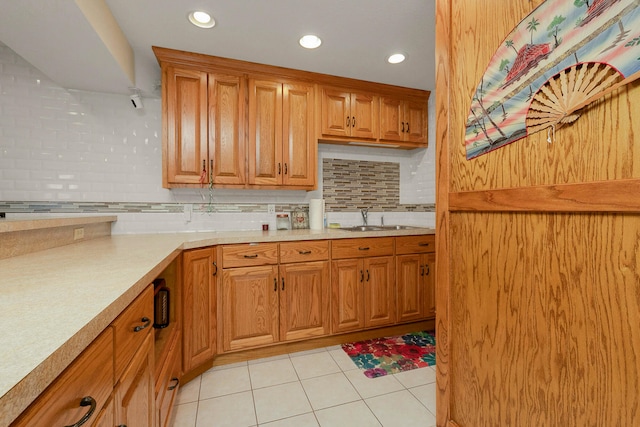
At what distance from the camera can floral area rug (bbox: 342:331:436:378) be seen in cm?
201

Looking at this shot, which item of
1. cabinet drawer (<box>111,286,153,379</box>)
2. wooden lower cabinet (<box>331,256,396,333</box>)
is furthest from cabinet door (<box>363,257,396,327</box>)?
cabinet drawer (<box>111,286,153,379</box>)

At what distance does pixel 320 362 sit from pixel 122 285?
166 centimetres

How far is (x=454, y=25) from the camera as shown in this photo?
1.20 m

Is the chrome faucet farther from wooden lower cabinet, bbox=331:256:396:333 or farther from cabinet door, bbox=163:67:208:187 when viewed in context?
cabinet door, bbox=163:67:208:187

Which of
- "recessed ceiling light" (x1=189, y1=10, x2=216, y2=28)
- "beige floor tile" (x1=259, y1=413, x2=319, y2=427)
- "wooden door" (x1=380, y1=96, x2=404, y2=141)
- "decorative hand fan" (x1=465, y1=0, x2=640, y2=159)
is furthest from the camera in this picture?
"wooden door" (x1=380, y1=96, x2=404, y2=141)

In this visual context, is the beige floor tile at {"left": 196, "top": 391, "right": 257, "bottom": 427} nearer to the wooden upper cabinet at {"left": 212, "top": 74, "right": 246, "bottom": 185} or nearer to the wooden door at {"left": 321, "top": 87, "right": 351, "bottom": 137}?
the wooden upper cabinet at {"left": 212, "top": 74, "right": 246, "bottom": 185}

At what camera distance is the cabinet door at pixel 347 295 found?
7.51 ft

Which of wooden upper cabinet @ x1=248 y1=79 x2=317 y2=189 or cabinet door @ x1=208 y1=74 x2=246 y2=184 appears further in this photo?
wooden upper cabinet @ x1=248 y1=79 x2=317 y2=189

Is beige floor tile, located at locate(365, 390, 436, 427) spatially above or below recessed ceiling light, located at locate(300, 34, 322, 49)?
below

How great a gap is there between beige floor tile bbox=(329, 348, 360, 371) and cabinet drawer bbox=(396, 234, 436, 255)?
3.07ft

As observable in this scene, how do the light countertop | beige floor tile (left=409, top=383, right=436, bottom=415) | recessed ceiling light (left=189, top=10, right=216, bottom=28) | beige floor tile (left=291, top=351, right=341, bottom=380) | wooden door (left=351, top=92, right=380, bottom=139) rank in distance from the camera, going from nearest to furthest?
the light countertop → beige floor tile (left=409, top=383, right=436, bottom=415) → recessed ceiling light (left=189, top=10, right=216, bottom=28) → beige floor tile (left=291, top=351, right=341, bottom=380) → wooden door (left=351, top=92, right=380, bottom=139)

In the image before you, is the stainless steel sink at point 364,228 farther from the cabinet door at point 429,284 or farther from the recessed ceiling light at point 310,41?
the recessed ceiling light at point 310,41

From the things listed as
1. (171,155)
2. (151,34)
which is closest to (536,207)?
(171,155)

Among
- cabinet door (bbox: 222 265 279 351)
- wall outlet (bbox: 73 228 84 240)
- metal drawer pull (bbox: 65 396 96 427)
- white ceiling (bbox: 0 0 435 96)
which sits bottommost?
cabinet door (bbox: 222 265 279 351)
